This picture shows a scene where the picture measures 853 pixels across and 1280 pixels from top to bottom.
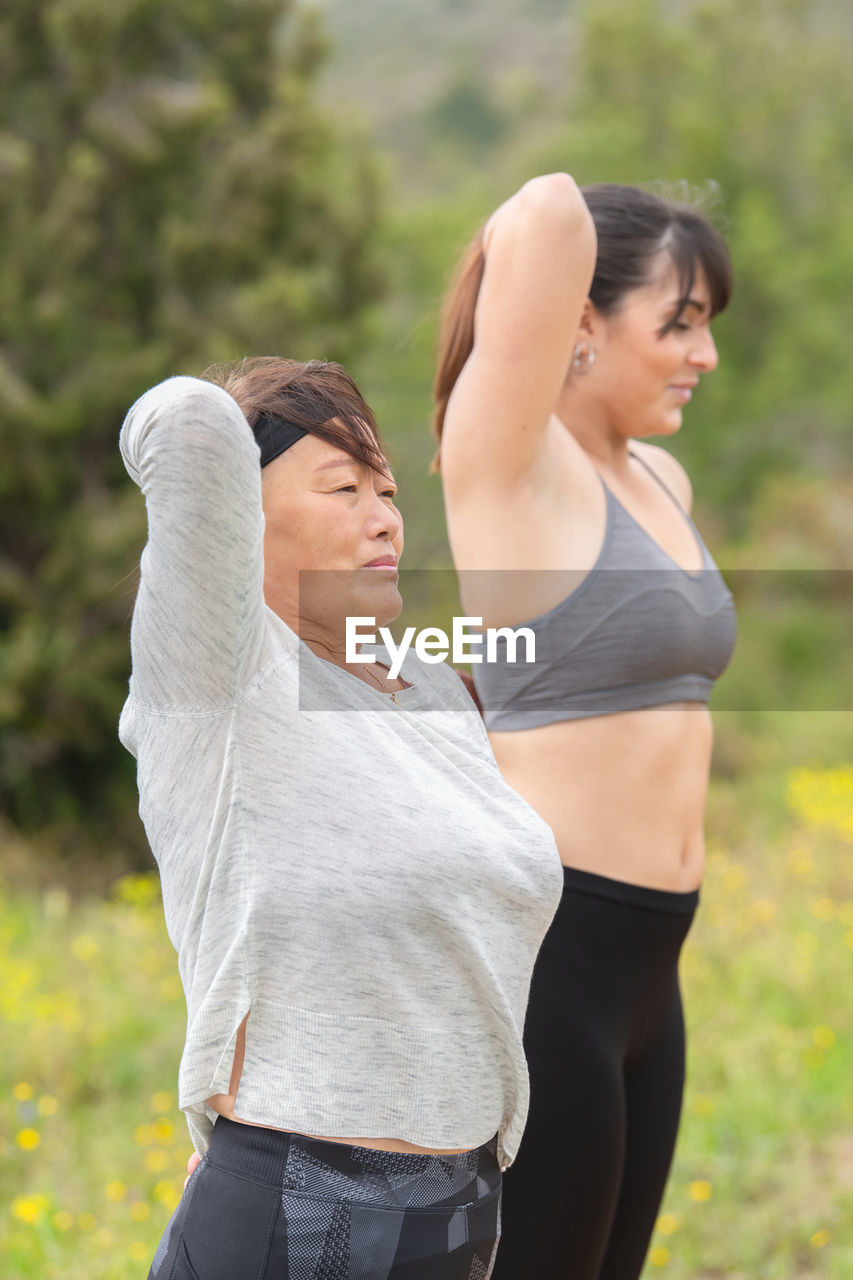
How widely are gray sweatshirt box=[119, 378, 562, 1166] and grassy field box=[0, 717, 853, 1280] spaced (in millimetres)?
1619

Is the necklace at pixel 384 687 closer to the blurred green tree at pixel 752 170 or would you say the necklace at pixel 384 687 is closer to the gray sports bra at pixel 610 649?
the gray sports bra at pixel 610 649

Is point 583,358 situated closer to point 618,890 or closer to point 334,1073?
point 618,890

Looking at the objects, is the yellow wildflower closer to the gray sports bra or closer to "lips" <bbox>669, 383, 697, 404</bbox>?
the gray sports bra

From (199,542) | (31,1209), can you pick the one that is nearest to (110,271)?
(31,1209)

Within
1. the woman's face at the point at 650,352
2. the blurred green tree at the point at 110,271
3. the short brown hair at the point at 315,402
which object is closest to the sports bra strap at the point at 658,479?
the woman's face at the point at 650,352

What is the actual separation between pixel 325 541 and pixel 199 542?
0.42 ft

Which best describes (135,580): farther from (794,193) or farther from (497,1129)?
(794,193)

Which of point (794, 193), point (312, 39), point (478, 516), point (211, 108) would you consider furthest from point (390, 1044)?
point (794, 193)

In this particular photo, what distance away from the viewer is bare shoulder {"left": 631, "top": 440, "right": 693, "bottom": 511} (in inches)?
71.1

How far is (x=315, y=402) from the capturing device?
0.98 meters

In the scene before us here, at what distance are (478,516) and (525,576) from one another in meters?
0.08

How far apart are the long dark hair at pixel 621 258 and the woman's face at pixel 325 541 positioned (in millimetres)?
612

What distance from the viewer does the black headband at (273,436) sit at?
0.97m

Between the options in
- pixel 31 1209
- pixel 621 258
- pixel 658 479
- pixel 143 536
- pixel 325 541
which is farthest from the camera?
pixel 143 536
